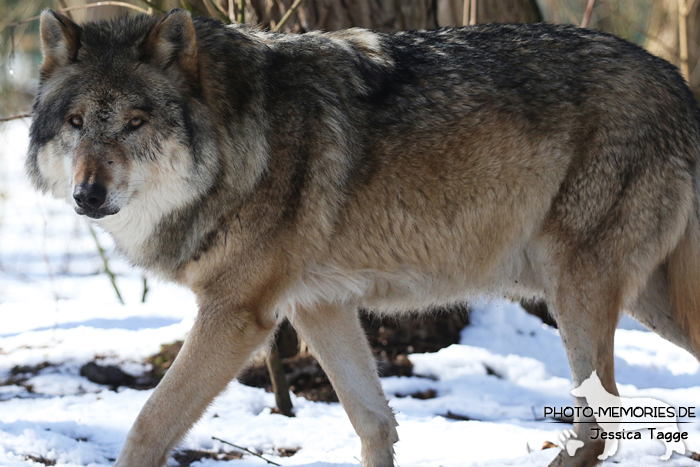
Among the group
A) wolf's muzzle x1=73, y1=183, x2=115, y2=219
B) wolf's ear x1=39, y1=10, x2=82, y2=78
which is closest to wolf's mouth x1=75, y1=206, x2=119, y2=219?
wolf's muzzle x1=73, y1=183, x2=115, y2=219

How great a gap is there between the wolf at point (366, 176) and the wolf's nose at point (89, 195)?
0.38 ft

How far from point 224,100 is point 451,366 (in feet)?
9.04

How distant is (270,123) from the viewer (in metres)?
3.17

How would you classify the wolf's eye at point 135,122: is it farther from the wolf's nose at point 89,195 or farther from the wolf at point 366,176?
the wolf's nose at point 89,195

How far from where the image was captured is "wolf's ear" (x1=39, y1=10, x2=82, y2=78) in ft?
9.84

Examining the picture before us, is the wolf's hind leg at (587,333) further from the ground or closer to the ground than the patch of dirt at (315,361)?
further from the ground

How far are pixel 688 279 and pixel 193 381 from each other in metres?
2.41

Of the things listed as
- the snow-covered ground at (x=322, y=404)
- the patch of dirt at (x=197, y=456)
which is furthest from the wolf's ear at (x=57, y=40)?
the patch of dirt at (x=197, y=456)

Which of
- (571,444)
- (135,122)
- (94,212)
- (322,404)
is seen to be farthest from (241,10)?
(571,444)

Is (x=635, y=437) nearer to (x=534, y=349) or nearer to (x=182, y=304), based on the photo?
(x=534, y=349)

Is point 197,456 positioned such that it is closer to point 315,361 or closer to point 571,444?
point 315,361

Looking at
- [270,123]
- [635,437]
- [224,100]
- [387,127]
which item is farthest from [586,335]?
[224,100]

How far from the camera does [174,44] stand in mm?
3025

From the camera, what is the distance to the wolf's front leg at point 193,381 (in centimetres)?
296
